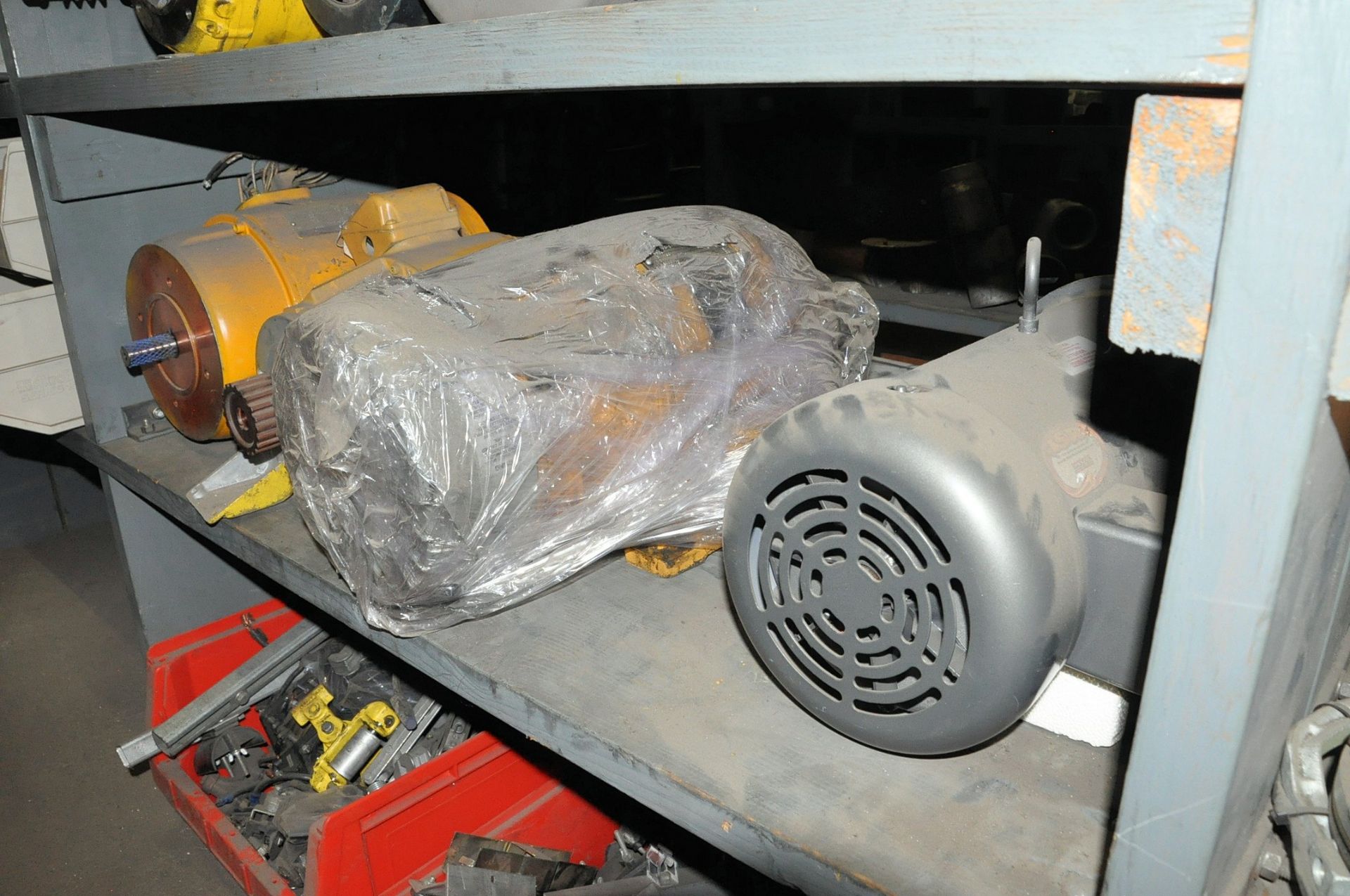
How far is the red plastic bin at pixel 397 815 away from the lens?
1.21 meters

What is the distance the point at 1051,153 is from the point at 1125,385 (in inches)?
64.9

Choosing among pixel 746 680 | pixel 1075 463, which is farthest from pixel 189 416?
pixel 1075 463

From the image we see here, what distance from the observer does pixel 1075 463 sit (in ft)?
2.28

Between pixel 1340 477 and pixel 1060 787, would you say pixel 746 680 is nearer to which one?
pixel 1060 787

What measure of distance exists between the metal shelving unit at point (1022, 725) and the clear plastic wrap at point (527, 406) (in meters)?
0.11

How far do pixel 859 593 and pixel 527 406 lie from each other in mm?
345

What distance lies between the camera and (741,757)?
2.46ft

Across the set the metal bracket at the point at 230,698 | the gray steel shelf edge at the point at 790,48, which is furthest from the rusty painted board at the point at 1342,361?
the metal bracket at the point at 230,698

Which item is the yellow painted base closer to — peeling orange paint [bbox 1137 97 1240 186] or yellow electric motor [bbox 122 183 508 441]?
yellow electric motor [bbox 122 183 508 441]

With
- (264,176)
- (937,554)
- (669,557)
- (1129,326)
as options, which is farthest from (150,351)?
(1129,326)

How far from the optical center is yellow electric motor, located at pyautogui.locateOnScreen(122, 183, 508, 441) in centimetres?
122

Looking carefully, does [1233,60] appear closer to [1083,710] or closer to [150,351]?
[1083,710]

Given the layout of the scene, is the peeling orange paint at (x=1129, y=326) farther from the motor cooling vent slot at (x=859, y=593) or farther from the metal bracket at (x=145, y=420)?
the metal bracket at (x=145, y=420)

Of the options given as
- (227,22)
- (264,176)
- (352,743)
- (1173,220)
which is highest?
(227,22)
